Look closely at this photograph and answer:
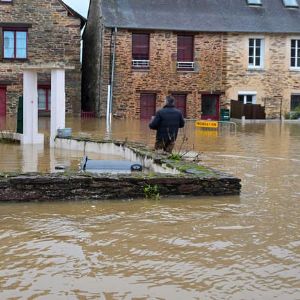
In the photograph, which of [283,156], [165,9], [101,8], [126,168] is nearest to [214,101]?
[165,9]

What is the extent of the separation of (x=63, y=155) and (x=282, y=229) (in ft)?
30.3

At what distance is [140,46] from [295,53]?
10.0 m

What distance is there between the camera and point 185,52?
124 feet

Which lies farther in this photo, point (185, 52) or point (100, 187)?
point (185, 52)

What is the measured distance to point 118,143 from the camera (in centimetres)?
1523

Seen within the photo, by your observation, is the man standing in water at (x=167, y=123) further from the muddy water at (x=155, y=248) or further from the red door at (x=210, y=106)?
the red door at (x=210, y=106)

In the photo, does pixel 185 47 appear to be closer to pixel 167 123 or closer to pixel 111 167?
pixel 167 123

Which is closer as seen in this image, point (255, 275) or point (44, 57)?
point (255, 275)

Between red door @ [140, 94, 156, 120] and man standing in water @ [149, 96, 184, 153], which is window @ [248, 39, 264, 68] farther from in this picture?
man standing in water @ [149, 96, 184, 153]

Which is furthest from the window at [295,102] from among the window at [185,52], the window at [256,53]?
the window at [185,52]

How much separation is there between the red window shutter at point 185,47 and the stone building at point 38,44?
6.04m

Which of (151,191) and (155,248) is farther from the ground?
(151,191)

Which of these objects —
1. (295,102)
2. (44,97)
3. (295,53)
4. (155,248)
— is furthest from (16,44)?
(155,248)

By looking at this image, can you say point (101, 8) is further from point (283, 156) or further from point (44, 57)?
point (283, 156)
